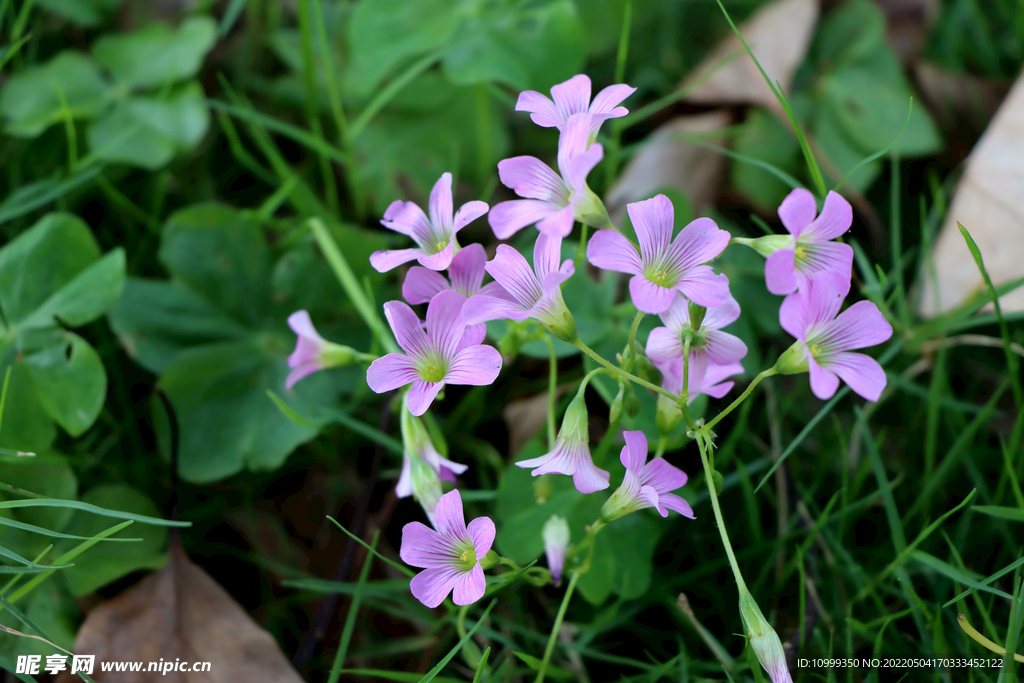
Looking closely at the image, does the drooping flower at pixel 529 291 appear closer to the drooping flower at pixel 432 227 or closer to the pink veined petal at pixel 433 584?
the drooping flower at pixel 432 227

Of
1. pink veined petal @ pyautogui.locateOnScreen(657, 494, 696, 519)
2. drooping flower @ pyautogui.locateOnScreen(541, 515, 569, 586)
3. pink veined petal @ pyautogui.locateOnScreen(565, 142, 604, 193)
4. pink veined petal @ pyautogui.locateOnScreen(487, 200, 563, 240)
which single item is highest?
pink veined petal @ pyautogui.locateOnScreen(565, 142, 604, 193)

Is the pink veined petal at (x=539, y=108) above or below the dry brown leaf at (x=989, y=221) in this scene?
above

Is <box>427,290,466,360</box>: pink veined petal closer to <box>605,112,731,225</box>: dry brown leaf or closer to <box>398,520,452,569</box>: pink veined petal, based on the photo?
<box>398,520,452,569</box>: pink veined petal

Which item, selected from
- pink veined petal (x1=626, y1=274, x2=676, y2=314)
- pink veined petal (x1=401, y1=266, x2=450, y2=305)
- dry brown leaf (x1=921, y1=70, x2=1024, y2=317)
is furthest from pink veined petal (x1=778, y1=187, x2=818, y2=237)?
dry brown leaf (x1=921, y1=70, x2=1024, y2=317)

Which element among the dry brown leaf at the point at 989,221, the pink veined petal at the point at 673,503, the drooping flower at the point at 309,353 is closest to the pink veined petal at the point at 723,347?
the pink veined petal at the point at 673,503

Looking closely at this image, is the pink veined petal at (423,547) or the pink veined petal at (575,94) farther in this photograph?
the pink veined petal at (575,94)

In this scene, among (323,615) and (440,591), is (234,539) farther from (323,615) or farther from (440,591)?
(440,591)

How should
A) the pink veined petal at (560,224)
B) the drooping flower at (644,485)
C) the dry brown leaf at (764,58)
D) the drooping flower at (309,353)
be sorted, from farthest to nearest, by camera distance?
the dry brown leaf at (764,58)
the drooping flower at (309,353)
the drooping flower at (644,485)
the pink veined petal at (560,224)

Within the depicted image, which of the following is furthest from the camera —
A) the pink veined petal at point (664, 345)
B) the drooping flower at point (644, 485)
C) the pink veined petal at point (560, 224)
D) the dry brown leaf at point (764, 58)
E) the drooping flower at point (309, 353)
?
the dry brown leaf at point (764, 58)
